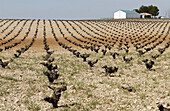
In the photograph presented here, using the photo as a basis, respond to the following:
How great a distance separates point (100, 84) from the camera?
1468 centimetres

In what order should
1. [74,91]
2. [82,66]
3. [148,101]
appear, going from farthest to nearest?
[82,66] → [74,91] → [148,101]

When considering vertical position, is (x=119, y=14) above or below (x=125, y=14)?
above

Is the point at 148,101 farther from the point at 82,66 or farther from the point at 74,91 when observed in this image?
the point at 82,66

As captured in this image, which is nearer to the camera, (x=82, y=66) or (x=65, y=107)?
(x=65, y=107)

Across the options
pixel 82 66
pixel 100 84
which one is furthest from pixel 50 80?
pixel 82 66

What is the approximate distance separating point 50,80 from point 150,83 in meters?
6.77

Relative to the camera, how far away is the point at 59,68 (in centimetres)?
1983

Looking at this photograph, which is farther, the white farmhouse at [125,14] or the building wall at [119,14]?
the building wall at [119,14]

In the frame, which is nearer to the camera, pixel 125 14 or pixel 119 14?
pixel 125 14

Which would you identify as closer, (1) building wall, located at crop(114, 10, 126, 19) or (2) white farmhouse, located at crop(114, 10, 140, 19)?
(2) white farmhouse, located at crop(114, 10, 140, 19)

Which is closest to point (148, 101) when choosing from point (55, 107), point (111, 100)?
point (111, 100)

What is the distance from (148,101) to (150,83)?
11.6ft

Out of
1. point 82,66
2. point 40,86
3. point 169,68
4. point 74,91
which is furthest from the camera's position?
point 82,66

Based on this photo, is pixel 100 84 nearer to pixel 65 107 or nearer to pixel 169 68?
pixel 65 107
